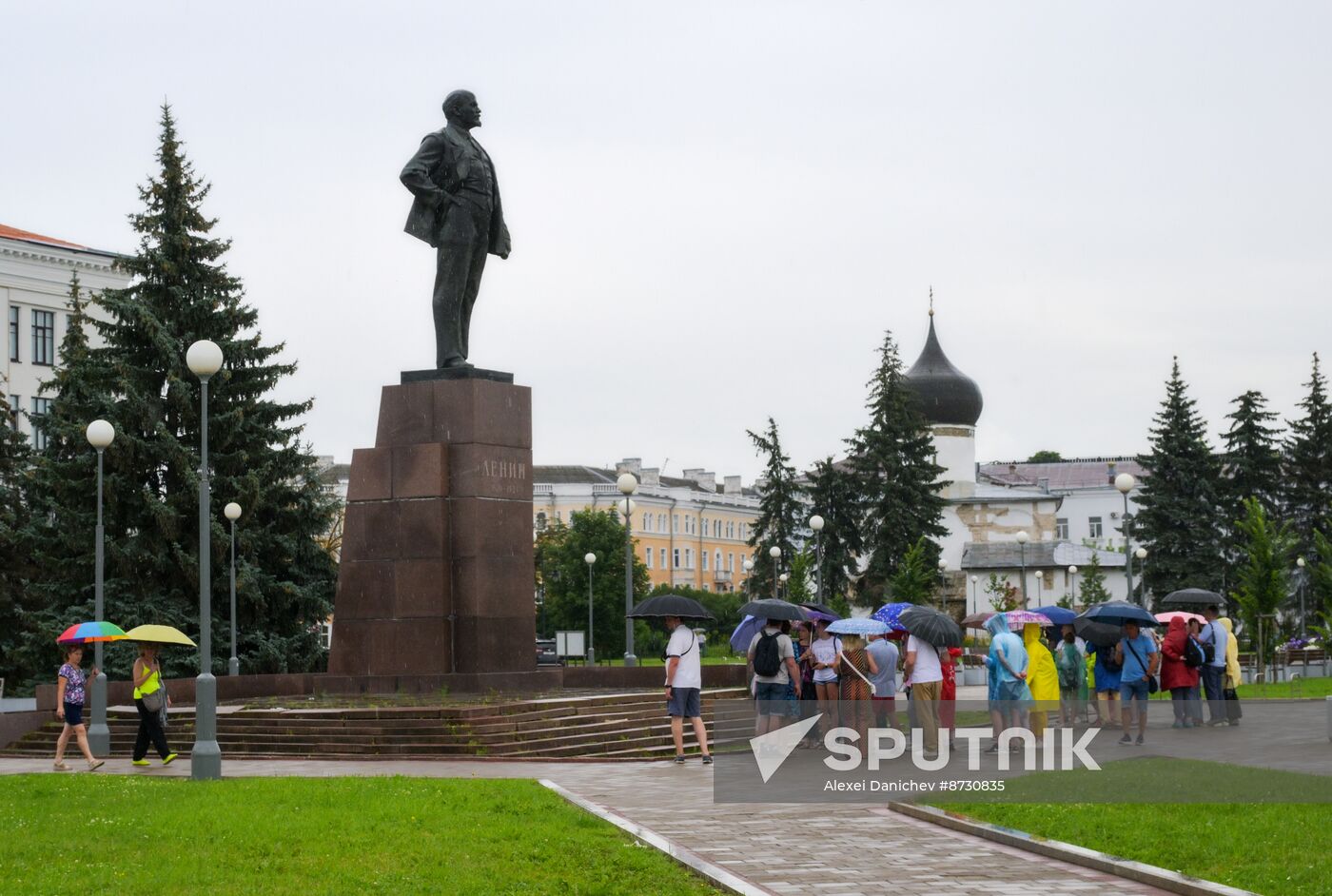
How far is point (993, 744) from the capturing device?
17.7 metres

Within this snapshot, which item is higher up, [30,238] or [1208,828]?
[30,238]

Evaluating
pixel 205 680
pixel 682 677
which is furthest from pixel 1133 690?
pixel 205 680

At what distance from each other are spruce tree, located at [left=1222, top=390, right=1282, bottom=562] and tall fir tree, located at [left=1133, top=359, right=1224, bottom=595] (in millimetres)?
703

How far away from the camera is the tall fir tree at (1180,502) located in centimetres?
6141

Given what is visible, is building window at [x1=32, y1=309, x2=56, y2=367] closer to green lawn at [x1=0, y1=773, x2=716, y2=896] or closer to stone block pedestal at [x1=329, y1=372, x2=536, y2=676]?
stone block pedestal at [x1=329, y1=372, x2=536, y2=676]

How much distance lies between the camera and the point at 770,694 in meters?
16.8

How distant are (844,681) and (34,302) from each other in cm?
5143

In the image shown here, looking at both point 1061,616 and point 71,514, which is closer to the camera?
point 1061,616

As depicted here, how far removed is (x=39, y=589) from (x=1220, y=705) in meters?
24.4

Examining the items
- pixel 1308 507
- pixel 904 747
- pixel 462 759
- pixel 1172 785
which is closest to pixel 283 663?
pixel 462 759

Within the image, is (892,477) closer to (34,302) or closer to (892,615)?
(34,302)

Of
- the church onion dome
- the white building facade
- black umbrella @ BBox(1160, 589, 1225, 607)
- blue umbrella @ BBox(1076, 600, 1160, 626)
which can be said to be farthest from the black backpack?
the church onion dome

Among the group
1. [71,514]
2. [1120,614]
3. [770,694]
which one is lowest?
[770,694]

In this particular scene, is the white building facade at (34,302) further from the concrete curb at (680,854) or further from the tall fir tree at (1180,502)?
the concrete curb at (680,854)
